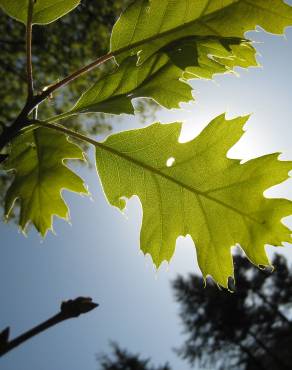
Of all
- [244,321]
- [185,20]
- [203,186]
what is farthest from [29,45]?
[244,321]

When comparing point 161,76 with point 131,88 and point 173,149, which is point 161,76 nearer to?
point 131,88

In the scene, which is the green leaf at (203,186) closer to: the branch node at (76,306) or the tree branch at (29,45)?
Answer: the tree branch at (29,45)

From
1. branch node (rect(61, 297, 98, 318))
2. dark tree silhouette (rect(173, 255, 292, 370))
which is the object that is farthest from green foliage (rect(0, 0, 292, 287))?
dark tree silhouette (rect(173, 255, 292, 370))

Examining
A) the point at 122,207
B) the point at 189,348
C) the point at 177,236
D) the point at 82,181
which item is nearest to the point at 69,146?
the point at 82,181

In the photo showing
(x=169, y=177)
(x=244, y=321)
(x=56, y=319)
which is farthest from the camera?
(x=244, y=321)

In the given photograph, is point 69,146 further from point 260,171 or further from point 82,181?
point 260,171

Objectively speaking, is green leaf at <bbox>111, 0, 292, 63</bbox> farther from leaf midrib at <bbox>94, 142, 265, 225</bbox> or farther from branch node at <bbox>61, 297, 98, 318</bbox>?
branch node at <bbox>61, 297, 98, 318</bbox>

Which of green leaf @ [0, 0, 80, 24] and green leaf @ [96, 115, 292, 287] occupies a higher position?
green leaf @ [0, 0, 80, 24]
